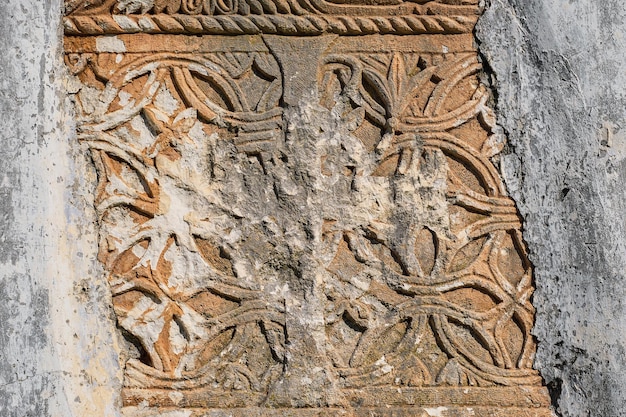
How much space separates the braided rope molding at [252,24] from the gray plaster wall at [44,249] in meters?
0.15

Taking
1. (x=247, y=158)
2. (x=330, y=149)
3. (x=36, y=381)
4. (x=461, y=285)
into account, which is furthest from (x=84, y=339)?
(x=461, y=285)

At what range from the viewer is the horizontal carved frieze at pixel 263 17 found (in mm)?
2578

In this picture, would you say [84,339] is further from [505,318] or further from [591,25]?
[591,25]

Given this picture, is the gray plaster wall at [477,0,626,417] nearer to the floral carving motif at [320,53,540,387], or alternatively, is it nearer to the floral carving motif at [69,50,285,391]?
the floral carving motif at [320,53,540,387]

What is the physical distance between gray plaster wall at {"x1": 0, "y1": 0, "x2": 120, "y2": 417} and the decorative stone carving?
2.9 inches

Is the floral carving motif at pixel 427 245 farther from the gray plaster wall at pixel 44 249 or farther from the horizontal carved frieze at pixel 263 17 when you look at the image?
the gray plaster wall at pixel 44 249

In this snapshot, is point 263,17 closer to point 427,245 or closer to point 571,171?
point 427,245

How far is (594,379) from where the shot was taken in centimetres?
244

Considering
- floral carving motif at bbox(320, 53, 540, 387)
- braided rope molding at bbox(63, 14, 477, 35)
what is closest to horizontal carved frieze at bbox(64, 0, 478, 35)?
braided rope molding at bbox(63, 14, 477, 35)

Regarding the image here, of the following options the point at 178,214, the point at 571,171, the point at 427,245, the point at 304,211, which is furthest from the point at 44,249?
the point at 571,171

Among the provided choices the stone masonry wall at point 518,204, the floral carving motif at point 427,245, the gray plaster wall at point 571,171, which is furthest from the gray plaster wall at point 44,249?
the gray plaster wall at point 571,171

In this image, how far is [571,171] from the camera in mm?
2541

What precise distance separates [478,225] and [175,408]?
1.18 m

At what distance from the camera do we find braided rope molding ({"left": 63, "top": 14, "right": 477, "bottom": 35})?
8.45ft
